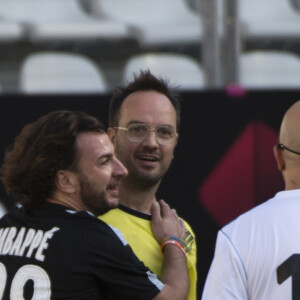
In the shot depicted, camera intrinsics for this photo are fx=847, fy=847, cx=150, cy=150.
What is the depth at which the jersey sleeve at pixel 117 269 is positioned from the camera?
2633mm

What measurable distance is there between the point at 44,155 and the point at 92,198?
A: 0.71 ft

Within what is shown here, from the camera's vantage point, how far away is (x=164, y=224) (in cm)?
316

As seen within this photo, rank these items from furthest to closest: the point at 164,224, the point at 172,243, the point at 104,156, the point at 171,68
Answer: the point at 171,68
the point at 164,224
the point at 172,243
the point at 104,156

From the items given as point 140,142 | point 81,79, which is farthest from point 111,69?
point 140,142

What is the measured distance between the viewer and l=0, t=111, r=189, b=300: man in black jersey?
8.62 feet

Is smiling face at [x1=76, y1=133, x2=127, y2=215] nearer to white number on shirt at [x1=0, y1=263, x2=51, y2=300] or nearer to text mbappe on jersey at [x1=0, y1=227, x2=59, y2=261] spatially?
text mbappe on jersey at [x1=0, y1=227, x2=59, y2=261]

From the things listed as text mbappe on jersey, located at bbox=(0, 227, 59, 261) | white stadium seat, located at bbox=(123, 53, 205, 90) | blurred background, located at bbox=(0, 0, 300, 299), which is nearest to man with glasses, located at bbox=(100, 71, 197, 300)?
text mbappe on jersey, located at bbox=(0, 227, 59, 261)

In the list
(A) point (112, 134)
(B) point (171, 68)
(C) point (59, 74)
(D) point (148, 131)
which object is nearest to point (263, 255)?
(D) point (148, 131)

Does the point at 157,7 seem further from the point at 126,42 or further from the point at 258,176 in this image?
the point at 258,176

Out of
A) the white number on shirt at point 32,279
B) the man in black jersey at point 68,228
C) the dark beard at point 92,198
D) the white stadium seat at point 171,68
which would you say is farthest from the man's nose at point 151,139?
the white stadium seat at point 171,68

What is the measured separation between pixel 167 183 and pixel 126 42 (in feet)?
3.07

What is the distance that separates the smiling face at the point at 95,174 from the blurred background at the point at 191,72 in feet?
5.38

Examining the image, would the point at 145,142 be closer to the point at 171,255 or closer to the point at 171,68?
the point at 171,255

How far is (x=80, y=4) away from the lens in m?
5.27
